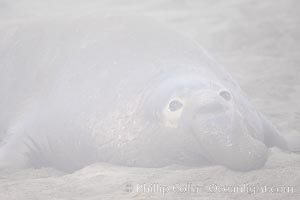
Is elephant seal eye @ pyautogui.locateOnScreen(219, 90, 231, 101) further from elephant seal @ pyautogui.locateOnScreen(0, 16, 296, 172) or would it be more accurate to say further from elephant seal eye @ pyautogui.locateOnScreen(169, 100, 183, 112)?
elephant seal eye @ pyautogui.locateOnScreen(169, 100, 183, 112)

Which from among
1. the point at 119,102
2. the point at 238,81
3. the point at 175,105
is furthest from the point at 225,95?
the point at 238,81

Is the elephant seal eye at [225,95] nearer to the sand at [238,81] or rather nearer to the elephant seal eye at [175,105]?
the elephant seal eye at [175,105]

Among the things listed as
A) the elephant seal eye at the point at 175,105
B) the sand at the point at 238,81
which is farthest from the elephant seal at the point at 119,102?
the sand at the point at 238,81

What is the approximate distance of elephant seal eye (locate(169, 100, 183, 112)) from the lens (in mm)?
4480

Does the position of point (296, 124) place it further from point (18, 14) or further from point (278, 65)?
point (18, 14)

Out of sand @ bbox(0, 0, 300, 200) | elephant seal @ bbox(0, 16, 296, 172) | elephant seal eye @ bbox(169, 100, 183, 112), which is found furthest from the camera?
elephant seal eye @ bbox(169, 100, 183, 112)

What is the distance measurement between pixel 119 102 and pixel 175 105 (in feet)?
2.67

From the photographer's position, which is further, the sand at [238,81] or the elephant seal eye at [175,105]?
the elephant seal eye at [175,105]

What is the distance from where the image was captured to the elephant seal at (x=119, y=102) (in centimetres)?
426

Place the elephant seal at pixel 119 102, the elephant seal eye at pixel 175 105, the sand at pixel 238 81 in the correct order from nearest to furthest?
the sand at pixel 238 81, the elephant seal at pixel 119 102, the elephant seal eye at pixel 175 105

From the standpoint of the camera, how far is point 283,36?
877 cm

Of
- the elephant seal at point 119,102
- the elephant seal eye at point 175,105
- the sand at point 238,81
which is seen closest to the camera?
the sand at point 238,81

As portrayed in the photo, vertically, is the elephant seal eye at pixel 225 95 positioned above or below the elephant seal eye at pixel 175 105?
above

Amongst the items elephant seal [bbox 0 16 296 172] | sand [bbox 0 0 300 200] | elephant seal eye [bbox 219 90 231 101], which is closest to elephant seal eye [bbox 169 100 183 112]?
elephant seal [bbox 0 16 296 172]
